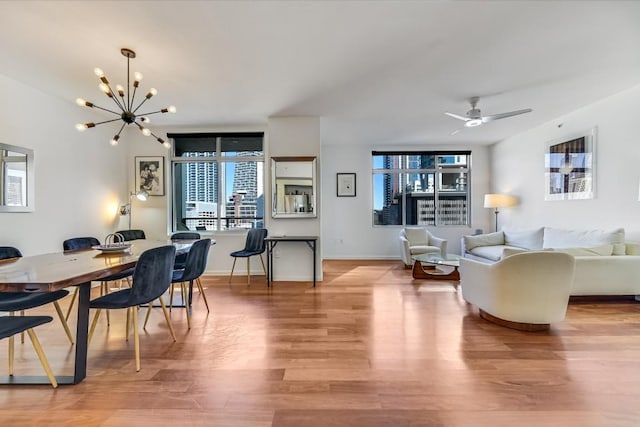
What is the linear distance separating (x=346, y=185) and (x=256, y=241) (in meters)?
2.85

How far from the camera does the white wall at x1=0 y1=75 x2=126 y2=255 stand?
11.2 ft

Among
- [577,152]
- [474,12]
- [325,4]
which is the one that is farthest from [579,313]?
[325,4]

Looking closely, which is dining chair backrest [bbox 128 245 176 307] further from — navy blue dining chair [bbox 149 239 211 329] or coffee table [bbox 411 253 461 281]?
coffee table [bbox 411 253 461 281]

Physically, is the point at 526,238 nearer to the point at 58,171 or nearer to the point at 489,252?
the point at 489,252

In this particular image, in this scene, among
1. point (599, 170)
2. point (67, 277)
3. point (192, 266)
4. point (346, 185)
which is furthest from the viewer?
point (346, 185)

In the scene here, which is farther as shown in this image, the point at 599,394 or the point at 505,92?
the point at 505,92

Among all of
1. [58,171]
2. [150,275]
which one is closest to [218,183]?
[58,171]

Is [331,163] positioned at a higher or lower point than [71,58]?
lower

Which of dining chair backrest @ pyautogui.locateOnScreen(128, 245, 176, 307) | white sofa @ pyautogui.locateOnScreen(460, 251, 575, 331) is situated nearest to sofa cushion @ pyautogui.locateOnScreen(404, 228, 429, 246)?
white sofa @ pyautogui.locateOnScreen(460, 251, 575, 331)

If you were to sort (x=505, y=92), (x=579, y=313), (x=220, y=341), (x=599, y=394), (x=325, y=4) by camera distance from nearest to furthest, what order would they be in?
(x=599, y=394), (x=325, y=4), (x=220, y=341), (x=579, y=313), (x=505, y=92)

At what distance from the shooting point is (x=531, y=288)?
2.62 m

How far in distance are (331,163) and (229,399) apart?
18.5ft

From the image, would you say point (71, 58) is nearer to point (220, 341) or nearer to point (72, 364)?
point (72, 364)

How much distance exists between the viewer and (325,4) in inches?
85.2
